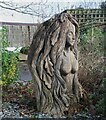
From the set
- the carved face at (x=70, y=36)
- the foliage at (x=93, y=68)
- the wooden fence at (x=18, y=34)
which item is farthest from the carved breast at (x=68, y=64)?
the wooden fence at (x=18, y=34)

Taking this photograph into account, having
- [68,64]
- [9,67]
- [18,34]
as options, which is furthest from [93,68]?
[18,34]

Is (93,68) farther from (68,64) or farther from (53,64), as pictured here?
(53,64)

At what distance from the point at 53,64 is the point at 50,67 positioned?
2.4 inches

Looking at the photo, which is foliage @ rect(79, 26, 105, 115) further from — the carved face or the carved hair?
the carved face

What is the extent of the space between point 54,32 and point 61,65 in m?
0.47

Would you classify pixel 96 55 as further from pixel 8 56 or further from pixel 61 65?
pixel 61 65

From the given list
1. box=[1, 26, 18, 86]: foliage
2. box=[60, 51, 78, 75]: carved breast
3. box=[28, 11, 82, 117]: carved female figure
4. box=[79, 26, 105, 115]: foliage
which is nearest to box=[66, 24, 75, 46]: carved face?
box=[28, 11, 82, 117]: carved female figure

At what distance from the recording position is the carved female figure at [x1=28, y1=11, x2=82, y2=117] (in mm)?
4812

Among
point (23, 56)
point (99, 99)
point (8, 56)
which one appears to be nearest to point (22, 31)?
point (23, 56)

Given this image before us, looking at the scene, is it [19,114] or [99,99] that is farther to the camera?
[99,99]

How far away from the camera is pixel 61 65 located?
486 centimetres

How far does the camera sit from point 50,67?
4812mm

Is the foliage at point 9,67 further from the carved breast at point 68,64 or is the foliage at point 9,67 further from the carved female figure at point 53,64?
the carved breast at point 68,64

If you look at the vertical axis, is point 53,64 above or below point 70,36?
below
